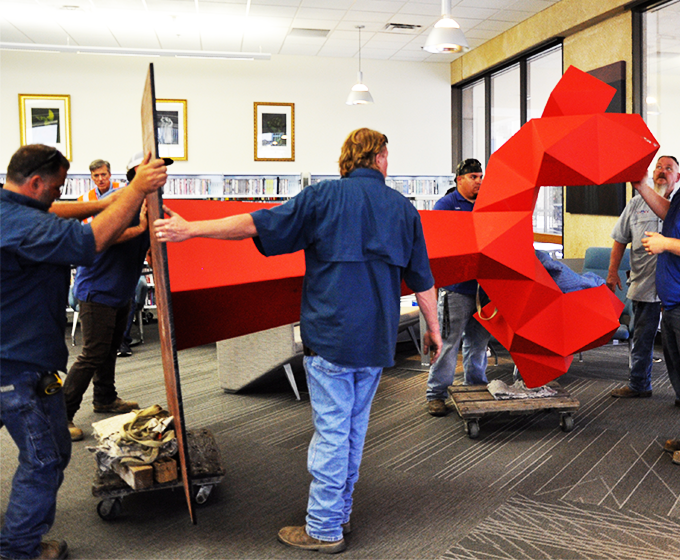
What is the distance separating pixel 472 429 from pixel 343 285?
5.81 feet

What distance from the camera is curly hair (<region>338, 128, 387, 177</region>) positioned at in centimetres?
225

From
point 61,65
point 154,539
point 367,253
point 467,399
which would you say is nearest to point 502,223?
point 367,253

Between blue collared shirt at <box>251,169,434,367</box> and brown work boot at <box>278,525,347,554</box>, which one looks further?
brown work boot at <box>278,525,347,554</box>

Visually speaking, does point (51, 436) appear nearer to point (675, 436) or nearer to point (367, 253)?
point (367, 253)

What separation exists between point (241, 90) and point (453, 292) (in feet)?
20.4

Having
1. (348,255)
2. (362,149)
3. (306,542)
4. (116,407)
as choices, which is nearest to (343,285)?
(348,255)

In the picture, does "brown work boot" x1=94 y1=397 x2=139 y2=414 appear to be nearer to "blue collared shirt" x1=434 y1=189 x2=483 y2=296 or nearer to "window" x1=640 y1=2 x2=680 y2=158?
"blue collared shirt" x1=434 y1=189 x2=483 y2=296

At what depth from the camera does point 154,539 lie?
8.00 feet

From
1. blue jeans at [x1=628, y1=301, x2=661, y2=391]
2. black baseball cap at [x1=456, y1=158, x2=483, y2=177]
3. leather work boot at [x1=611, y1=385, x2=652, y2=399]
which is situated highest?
black baseball cap at [x1=456, y1=158, x2=483, y2=177]

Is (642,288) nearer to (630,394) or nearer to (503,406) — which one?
(630,394)

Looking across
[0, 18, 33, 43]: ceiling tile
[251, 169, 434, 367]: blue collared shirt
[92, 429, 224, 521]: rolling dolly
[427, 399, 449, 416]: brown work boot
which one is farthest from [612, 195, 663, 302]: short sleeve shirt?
[0, 18, 33, 43]: ceiling tile

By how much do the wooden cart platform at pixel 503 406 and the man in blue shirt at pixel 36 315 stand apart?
2168mm

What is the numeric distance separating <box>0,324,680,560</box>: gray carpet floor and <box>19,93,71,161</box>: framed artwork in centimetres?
540

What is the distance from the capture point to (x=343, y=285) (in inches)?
84.9
